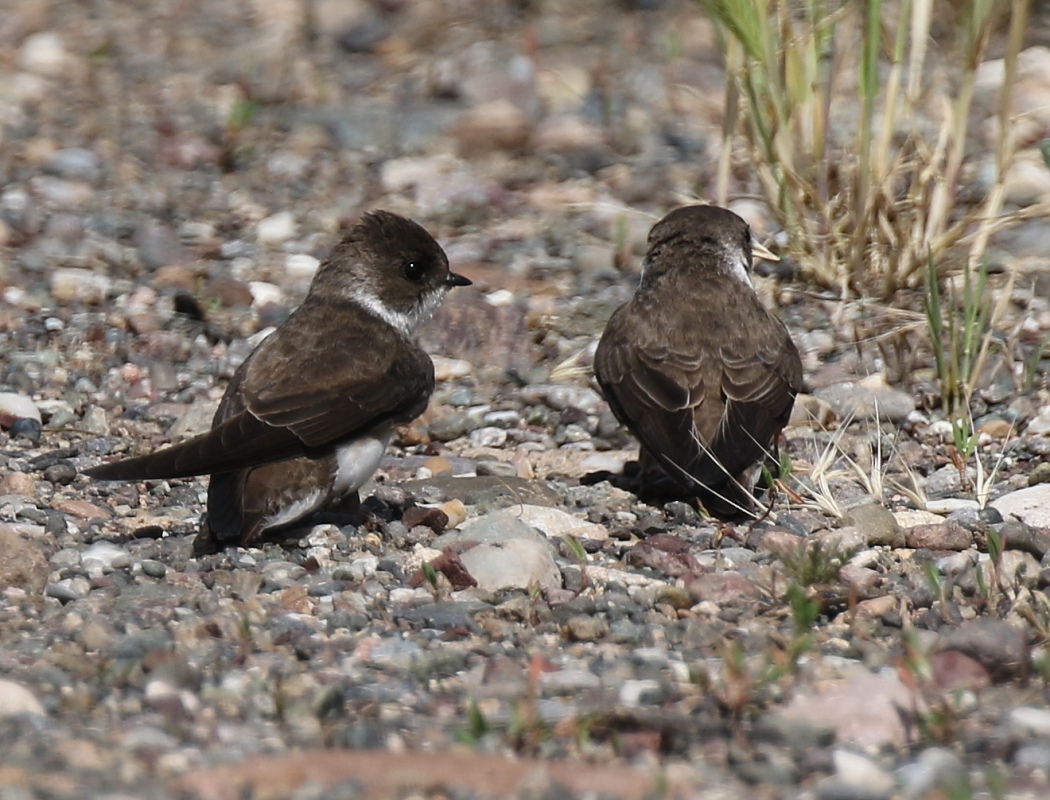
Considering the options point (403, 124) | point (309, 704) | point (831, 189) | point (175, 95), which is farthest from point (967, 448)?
point (175, 95)

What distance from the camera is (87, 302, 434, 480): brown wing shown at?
20.0 ft

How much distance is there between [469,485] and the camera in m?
7.20

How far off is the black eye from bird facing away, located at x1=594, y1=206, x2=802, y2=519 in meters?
0.89

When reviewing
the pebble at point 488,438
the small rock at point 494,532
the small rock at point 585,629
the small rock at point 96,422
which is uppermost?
the small rock at point 585,629

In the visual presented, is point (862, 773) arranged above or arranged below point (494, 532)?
above

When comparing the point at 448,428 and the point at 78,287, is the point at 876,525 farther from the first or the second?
the point at 78,287

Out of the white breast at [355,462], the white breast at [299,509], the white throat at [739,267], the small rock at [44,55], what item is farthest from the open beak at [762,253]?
the small rock at [44,55]

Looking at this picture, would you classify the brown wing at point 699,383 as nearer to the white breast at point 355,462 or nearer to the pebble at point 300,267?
the white breast at point 355,462

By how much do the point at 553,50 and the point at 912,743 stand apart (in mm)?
9428

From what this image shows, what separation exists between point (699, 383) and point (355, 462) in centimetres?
158

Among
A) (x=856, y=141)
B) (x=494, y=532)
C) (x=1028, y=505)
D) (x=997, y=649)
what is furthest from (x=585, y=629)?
(x=856, y=141)

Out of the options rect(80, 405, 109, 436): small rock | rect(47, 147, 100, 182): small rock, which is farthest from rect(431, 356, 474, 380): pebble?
rect(47, 147, 100, 182): small rock

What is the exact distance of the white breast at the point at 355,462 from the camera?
21.7ft

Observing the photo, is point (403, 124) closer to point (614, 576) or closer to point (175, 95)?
point (175, 95)
